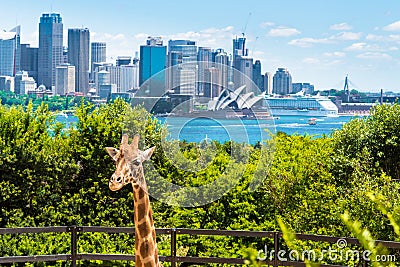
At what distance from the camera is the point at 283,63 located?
61.1m

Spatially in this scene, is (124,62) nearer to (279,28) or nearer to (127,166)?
(127,166)

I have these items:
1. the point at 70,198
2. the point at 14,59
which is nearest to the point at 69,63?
the point at 14,59

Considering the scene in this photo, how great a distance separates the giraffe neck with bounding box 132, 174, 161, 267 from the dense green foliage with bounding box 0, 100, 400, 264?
5.95m

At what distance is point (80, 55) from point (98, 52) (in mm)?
1640

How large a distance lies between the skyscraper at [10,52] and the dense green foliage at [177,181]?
36.2 meters

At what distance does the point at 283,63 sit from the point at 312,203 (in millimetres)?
51141

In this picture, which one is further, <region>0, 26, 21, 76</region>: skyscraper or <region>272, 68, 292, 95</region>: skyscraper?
<region>0, 26, 21, 76</region>: skyscraper

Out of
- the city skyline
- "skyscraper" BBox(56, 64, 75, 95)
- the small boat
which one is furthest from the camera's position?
the city skyline

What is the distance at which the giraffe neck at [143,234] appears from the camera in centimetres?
416

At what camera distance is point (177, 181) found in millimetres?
11000

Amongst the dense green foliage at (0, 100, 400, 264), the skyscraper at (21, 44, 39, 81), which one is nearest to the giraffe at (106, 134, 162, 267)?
the dense green foliage at (0, 100, 400, 264)

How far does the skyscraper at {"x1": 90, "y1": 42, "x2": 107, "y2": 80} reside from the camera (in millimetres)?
47709

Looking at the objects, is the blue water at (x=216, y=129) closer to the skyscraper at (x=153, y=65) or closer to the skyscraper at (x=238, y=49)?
the skyscraper at (x=153, y=65)

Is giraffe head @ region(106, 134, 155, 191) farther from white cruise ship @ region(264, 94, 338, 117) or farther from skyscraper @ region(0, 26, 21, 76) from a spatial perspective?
skyscraper @ region(0, 26, 21, 76)
